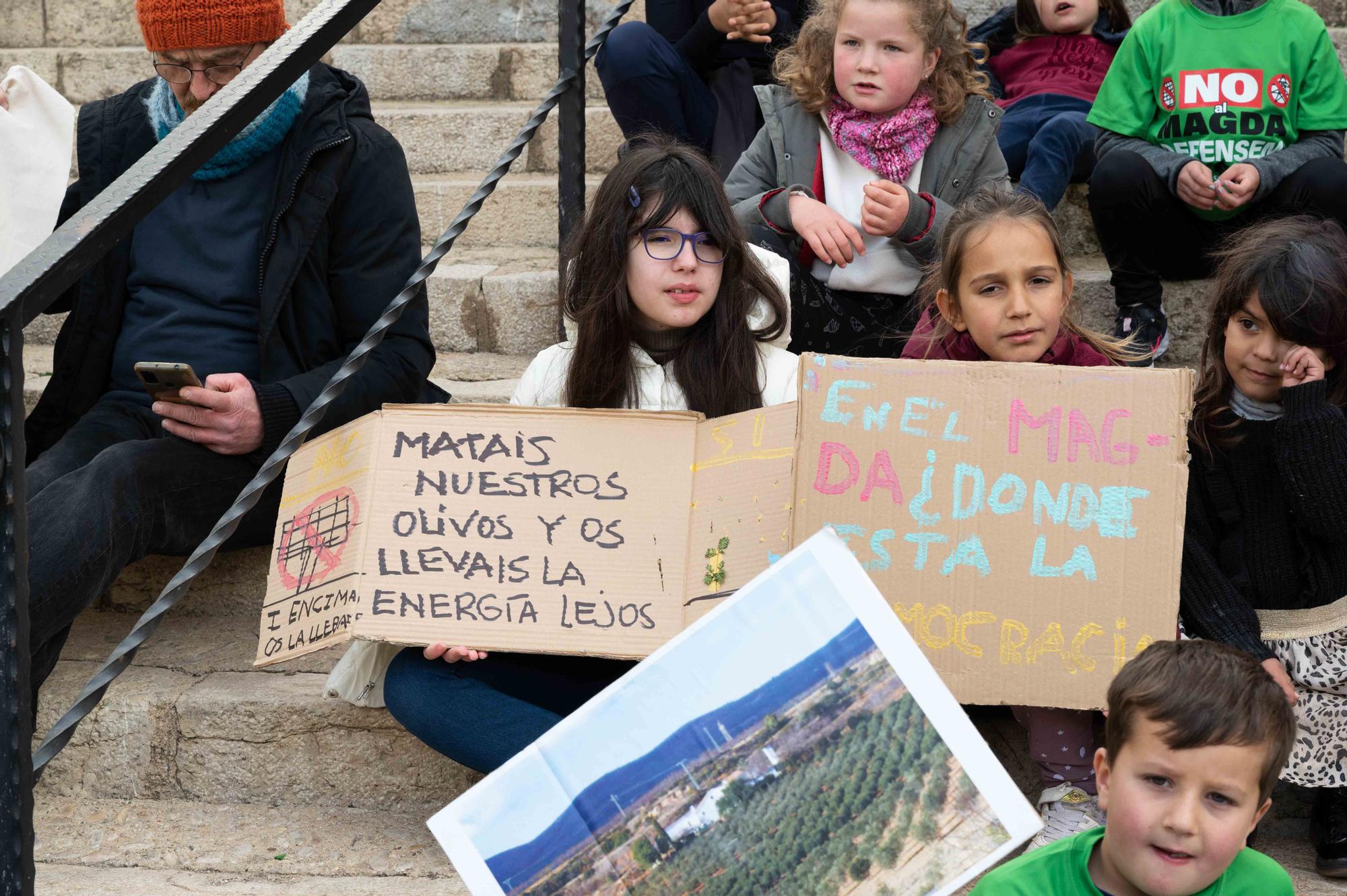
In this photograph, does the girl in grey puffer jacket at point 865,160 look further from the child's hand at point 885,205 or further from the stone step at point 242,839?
the stone step at point 242,839

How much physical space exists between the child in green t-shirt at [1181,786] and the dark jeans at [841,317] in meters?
1.47

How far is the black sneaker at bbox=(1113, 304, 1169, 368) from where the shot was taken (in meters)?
2.97

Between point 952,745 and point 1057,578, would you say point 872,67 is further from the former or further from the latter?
point 952,745

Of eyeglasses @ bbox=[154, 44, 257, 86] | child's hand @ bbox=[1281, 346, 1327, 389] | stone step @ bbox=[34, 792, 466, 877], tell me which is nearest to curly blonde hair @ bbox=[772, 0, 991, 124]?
child's hand @ bbox=[1281, 346, 1327, 389]

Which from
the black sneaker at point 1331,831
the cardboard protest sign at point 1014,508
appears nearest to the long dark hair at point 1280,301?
the cardboard protest sign at point 1014,508

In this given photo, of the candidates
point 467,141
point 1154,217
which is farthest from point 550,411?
point 467,141

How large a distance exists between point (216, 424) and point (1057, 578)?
151cm

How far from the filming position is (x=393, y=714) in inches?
87.1

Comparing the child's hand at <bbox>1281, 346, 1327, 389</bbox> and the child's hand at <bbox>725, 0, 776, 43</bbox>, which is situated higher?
the child's hand at <bbox>725, 0, 776, 43</bbox>

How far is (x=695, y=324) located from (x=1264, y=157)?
1.50m

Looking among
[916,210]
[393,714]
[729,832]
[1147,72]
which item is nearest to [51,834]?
[393,714]

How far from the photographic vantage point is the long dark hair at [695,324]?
231 centimetres

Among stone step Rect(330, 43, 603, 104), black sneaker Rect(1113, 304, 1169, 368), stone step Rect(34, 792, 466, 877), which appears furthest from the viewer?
stone step Rect(330, 43, 603, 104)

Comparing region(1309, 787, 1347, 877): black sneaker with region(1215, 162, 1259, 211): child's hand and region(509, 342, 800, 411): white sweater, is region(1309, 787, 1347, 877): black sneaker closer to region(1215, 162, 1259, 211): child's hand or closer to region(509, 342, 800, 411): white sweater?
region(509, 342, 800, 411): white sweater
